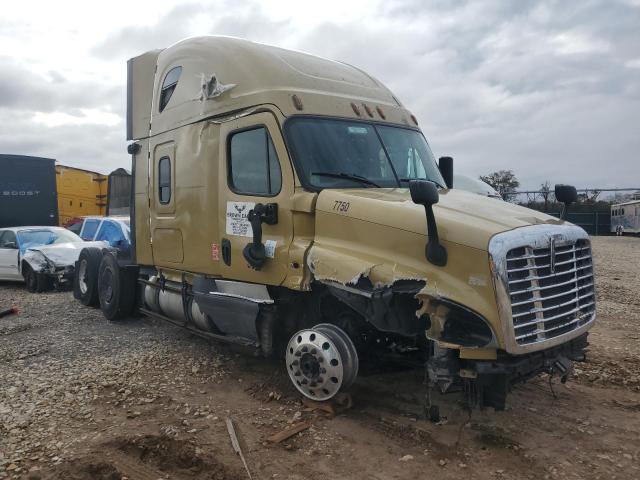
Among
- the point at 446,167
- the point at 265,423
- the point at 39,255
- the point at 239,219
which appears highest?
the point at 446,167

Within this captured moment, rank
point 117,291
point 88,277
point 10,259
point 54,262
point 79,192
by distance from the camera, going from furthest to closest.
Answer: point 79,192 < point 10,259 < point 54,262 < point 88,277 < point 117,291

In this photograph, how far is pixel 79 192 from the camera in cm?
2131

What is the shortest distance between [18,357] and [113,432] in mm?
2865

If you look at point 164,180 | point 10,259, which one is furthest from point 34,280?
point 164,180

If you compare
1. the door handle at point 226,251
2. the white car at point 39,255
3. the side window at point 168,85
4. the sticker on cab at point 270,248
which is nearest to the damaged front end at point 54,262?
the white car at point 39,255

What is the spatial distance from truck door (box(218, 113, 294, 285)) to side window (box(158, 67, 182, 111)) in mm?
1499

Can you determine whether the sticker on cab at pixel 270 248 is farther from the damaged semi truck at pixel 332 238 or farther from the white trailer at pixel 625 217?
the white trailer at pixel 625 217

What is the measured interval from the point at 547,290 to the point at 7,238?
12902 mm

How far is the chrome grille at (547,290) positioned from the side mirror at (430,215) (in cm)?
49

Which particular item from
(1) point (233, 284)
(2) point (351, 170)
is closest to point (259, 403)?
(1) point (233, 284)

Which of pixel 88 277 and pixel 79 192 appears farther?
pixel 79 192

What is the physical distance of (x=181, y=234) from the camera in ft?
22.3

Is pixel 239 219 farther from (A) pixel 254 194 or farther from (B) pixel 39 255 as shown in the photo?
(B) pixel 39 255

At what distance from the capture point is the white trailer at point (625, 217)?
3035 cm
